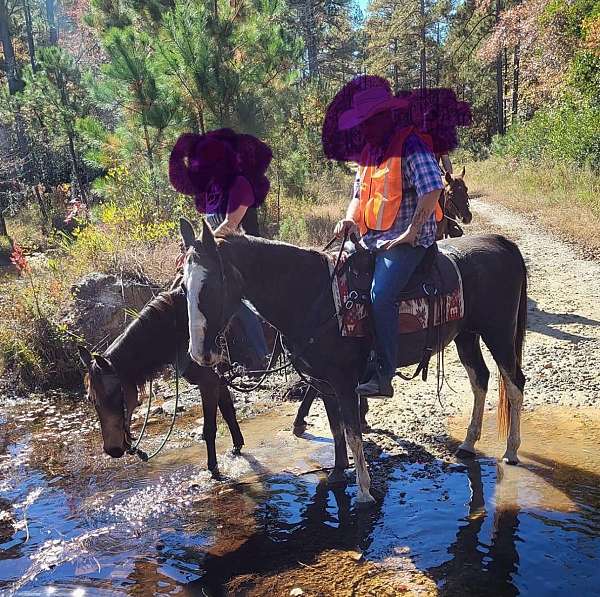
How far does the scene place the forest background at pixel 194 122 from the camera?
349 inches

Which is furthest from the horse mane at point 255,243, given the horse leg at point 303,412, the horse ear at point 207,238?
the horse leg at point 303,412

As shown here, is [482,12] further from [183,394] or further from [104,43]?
[183,394]

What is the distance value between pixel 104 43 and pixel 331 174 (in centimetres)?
1018

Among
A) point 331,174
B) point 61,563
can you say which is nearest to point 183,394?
point 61,563

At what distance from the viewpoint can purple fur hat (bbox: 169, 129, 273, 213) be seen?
199 inches

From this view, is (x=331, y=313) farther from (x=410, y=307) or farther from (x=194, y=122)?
(x=194, y=122)

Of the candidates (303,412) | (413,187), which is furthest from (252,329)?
(413,187)

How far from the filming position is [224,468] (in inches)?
205

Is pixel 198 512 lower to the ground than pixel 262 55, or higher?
lower

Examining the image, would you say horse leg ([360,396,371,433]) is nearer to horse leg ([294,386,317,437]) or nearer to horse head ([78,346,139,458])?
horse leg ([294,386,317,437])

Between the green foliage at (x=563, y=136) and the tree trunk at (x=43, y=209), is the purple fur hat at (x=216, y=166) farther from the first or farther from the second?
the tree trunk at (x=43, y=209)

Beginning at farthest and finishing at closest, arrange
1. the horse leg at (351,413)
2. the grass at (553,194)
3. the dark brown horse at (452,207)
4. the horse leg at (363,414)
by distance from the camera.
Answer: the grass at (553,194), the dark brown horse at (452,207), the horse leg at (363,414), the horse leg at (351,413)

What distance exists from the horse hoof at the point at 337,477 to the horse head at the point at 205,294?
1772 mm

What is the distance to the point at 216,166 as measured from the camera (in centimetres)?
511
